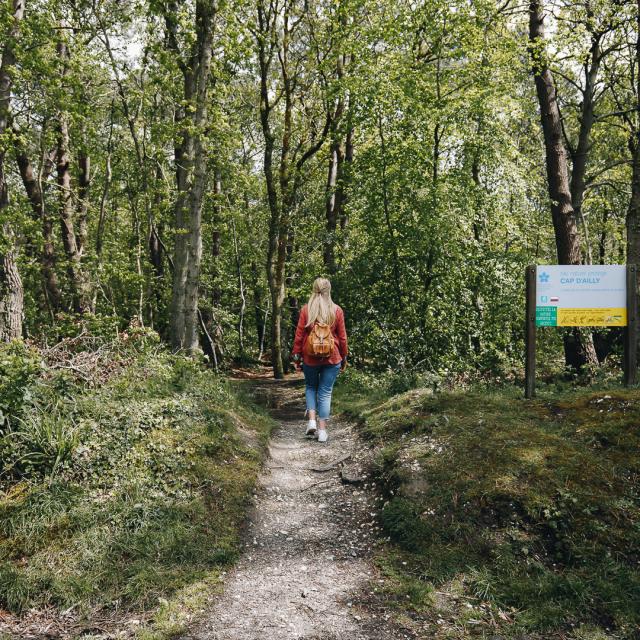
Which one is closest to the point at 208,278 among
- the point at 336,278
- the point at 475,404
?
the point at 336,278

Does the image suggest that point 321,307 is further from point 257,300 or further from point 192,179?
point 257,300

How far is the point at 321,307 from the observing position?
7.48 meters

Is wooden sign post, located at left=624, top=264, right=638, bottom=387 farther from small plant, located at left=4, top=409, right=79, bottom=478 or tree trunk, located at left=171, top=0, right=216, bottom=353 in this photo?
tree trunk, located at left=171, top=0, right=216, bottom=353

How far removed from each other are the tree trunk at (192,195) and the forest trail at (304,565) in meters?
3.97

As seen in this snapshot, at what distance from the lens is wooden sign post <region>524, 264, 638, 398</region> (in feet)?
22.5

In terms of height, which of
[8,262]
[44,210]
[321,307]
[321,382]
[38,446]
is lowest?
[38,446]

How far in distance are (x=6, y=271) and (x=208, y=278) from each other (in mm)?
10584

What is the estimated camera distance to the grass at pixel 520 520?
3.62 meters

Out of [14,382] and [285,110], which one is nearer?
[14,382]

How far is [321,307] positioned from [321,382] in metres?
1.13

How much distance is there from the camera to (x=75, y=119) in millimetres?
12500

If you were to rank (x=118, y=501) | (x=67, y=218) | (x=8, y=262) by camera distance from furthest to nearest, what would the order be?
1. (x=67, y=218)
2. (x=8, y=262)
3. (x=118, y=501)

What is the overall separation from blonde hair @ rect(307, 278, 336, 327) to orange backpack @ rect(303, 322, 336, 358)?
3.4 inches

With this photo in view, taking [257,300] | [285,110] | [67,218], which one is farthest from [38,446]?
[257,300]
